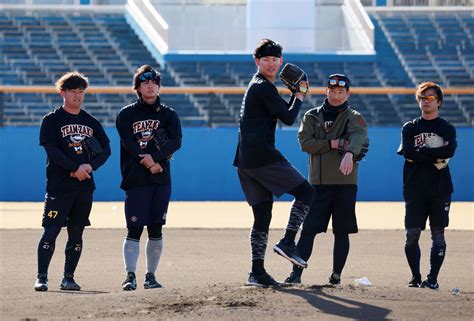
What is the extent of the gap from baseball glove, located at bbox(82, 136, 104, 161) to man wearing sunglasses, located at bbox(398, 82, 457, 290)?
2.57m

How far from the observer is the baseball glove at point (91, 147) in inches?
376

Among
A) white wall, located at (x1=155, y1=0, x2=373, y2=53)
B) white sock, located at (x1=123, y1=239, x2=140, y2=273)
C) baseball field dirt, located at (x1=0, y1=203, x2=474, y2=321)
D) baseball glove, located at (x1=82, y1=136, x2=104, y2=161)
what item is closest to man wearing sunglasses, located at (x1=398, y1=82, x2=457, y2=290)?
baseball field dirt, located at (x1=0, y1=203, x2=474, y2=321)

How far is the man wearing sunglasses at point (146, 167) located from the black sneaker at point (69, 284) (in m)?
0.41

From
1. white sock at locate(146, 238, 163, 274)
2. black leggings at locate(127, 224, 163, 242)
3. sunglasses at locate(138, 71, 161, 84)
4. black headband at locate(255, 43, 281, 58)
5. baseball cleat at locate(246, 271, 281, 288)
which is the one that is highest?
black headband at locate(255, 43, 281, 58)

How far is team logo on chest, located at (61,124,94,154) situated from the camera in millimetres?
9492

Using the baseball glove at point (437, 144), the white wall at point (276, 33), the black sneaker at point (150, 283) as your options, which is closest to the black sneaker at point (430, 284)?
the baseball glove at point (437, 144)

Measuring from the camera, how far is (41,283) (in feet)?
30.2

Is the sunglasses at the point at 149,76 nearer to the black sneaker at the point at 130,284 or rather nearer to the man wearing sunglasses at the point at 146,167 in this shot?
the man wearing sunglasses at the point at 146,167

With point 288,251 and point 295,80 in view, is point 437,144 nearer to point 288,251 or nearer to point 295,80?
point 295,80

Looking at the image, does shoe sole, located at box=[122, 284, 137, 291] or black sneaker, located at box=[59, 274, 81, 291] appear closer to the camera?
shoe sole, located at box=[122, 284, 137, 291]

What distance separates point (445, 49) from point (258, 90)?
23733mm

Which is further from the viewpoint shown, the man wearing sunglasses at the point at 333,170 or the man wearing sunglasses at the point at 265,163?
the man wearing sunglasses at the point at 333,170

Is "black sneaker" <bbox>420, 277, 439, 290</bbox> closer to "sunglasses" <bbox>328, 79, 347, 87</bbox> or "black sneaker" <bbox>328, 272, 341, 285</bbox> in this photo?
"black sneaker" <bbox>328, 272, 341, 285</bbox>

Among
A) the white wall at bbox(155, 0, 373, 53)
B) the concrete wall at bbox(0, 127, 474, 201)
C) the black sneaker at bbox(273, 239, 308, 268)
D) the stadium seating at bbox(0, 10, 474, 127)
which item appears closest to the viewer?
the black sneaker at bbox(273, 239, 308, 268)
